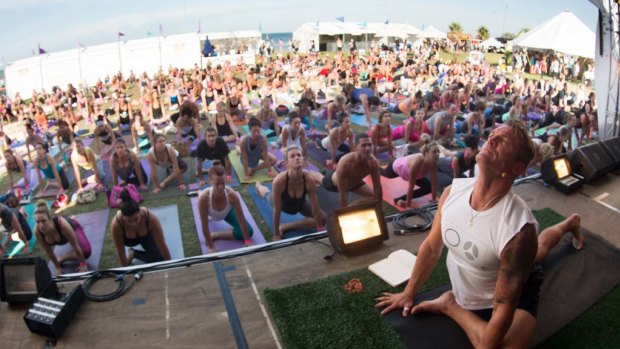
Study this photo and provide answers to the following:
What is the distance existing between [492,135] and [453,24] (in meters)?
54.4

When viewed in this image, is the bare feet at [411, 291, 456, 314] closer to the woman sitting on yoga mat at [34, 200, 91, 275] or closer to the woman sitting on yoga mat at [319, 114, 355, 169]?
the woman sitting on yoga mat at [34, 200, 91, 275]

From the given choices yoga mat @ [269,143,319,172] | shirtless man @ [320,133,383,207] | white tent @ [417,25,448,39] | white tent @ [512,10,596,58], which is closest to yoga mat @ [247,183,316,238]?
shirtless man @ [320,133,383,207]

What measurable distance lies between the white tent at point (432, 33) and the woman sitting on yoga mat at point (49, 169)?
29.6 meters

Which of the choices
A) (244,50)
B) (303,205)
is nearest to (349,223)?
(303,205)

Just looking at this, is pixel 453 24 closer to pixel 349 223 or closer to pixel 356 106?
pixel 356 106

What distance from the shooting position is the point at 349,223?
3330 millimetres

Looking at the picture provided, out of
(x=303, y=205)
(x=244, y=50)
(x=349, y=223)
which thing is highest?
(x=244, y=50)

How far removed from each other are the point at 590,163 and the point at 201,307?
4.84 meters

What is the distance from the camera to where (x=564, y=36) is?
1895 cm

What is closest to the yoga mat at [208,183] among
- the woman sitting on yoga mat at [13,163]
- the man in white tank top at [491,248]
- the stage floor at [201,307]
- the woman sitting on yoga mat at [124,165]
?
the woman sitting on yoga mat at [124,165]

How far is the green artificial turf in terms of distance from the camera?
244 centimetres

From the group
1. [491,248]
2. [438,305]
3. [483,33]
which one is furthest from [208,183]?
[483,33]

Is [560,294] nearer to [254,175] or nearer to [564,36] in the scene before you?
[254,175]

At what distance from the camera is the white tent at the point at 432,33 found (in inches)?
1232
